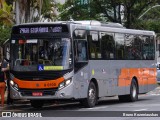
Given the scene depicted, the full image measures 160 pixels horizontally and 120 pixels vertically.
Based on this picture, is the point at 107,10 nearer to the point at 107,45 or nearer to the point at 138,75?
the point at 138,75

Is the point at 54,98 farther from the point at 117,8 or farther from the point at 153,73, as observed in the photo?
the point at 117,8

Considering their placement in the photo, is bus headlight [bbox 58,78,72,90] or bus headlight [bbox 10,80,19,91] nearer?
bus headlight [bbox 58,78,72,90]

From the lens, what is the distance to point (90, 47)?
20516mm

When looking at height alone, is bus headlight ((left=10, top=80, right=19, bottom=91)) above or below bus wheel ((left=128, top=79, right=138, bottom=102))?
above

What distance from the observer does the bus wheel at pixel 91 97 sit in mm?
20203

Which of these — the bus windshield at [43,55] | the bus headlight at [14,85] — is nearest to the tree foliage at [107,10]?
the bus windshield at [43,55]

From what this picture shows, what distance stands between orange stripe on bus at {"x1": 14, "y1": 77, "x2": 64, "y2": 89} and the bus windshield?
0.43 meters

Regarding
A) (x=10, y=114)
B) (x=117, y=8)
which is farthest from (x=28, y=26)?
(x=117, y=8)

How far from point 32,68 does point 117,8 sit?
2863cm

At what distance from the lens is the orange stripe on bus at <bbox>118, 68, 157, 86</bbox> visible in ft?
77.7

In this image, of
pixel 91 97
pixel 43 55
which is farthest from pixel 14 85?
pixel 91 97

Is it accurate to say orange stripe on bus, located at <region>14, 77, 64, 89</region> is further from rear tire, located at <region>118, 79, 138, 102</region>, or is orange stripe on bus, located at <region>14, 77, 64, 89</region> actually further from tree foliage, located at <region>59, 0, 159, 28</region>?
tree foliage, located at <region>59, 0, 159, 28</region>

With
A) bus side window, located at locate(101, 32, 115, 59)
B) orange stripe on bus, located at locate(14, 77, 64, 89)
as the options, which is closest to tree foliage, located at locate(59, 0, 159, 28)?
bus side window, located at locate(101, 32, 115, 59)

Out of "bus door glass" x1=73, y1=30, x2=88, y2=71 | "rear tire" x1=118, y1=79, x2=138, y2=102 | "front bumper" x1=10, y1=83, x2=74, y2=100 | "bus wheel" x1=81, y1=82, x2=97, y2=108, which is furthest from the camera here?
"rear tire" x1=118, y1=79, x2=138, y2=102
